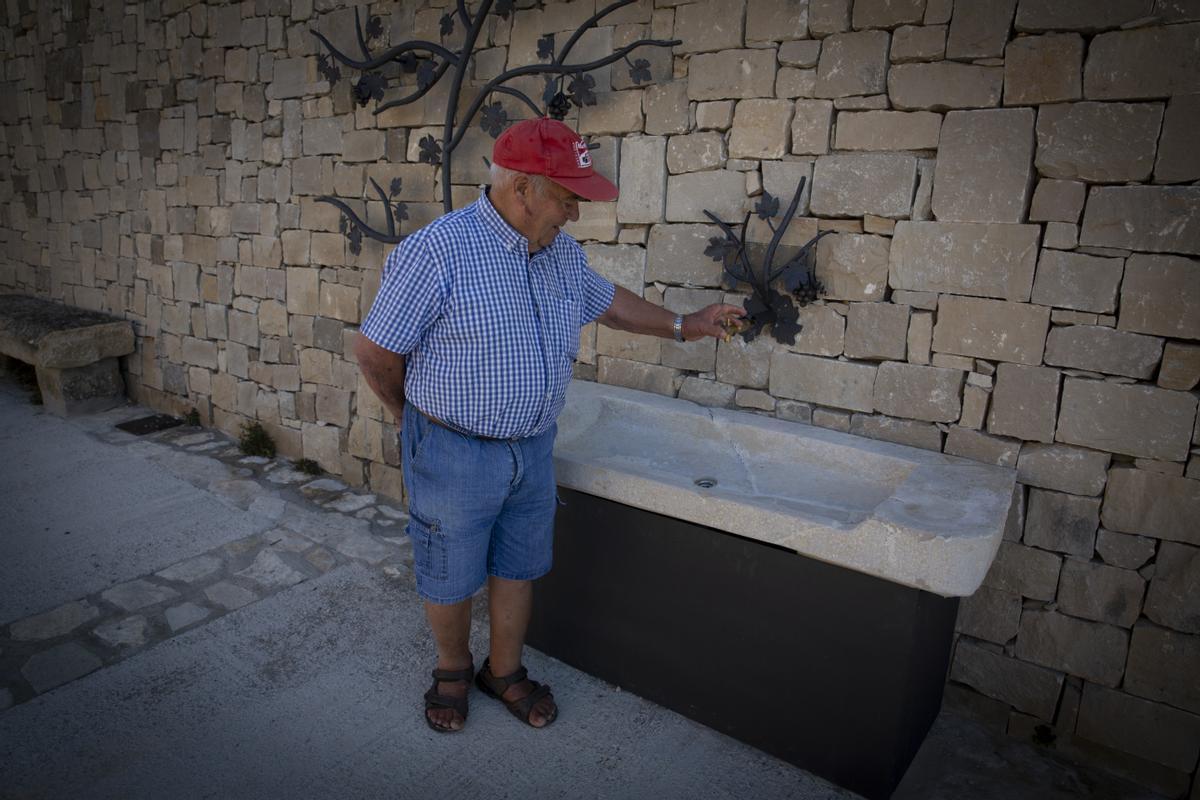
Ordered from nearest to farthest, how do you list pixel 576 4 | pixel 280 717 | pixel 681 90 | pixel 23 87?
1. pixel 280 717
2. pixel 681 90
3. pixel 576 4
4. pixel 23 87

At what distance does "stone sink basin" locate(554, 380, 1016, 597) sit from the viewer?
1.98 meters

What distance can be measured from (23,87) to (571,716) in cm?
705

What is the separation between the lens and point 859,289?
2750 millimetres

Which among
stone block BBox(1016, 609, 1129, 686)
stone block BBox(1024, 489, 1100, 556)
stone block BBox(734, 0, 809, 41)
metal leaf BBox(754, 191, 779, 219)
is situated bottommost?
stone block BBox(1016, 609, 1129, 686)

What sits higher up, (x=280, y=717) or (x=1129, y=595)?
(x=1129, y=595)

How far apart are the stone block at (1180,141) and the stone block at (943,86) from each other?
0.46m

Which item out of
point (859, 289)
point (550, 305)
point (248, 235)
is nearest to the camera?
point (550, 305)

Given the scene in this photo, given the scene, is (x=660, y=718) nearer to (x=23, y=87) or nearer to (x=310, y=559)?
(x=310, y=559)

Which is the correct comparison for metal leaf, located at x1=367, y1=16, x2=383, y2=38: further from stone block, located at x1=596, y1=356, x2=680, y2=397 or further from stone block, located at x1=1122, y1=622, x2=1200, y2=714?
stone block, located at x1=1122, y1=622, x2=1200, y2=714

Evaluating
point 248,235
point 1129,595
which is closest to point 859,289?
point 1129,595

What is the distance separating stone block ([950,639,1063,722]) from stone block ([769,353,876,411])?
3.03 ft

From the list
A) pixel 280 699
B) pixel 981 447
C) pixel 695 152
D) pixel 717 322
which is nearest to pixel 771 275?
pixel 717 322

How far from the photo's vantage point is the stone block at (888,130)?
99.6 inches

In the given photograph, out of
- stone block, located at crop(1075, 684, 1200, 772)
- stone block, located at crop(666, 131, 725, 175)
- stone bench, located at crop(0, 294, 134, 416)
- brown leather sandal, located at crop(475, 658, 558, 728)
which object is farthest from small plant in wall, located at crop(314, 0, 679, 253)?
stone block, located at crop(1075, 684, 1200, 772)
